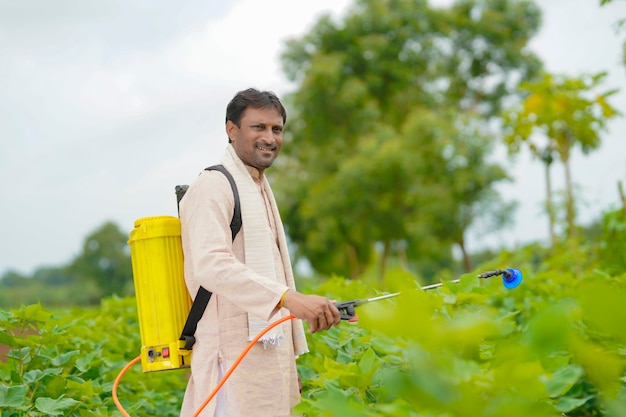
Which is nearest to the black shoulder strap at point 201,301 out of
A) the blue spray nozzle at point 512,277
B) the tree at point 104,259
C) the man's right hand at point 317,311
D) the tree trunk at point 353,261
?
the man's right hand at point 317,311

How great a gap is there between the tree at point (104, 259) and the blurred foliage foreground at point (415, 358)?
7886 cm

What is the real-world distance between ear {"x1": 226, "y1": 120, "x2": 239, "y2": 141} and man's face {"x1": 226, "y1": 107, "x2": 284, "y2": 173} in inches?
0.5

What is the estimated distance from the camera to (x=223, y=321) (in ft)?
10.0

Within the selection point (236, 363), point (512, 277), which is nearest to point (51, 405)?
point (236, 363)

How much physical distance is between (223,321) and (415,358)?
193 centimetres

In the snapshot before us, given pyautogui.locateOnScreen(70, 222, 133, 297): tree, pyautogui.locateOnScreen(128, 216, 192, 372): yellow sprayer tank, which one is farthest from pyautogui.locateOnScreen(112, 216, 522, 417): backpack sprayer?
pyautogui.locateOnScreen(70, 222, 133, 297): tree

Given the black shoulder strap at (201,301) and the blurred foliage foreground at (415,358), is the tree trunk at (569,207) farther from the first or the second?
the black shoulder strap at (201,301)

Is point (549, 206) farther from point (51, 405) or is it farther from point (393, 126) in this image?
point (393, 126)

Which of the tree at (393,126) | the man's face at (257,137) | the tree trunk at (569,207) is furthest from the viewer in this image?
the tree at (393,126)

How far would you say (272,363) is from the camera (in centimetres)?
306

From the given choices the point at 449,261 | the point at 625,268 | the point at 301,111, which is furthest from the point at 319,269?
the point at 625,268

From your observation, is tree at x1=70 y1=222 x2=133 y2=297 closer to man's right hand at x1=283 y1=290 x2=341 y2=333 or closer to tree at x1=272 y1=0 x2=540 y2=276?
tree at x1=272 y1=0 x2=540 y2=276

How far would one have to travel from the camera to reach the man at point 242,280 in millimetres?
2850

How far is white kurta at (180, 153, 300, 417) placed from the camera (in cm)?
286
